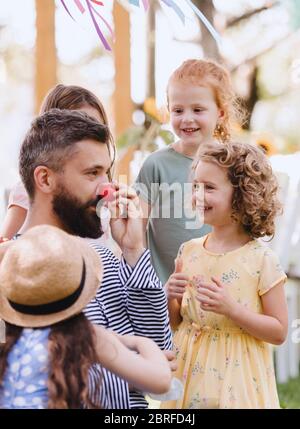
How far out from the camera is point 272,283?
6.44 ft

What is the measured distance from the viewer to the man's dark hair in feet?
5.86

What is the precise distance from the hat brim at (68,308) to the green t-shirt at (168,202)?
82cm

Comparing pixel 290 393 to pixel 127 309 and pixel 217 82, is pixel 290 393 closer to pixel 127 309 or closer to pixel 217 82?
pixel 217 82

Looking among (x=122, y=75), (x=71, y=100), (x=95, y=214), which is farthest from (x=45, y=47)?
(x=95, y=214)

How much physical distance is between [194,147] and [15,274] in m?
0.99

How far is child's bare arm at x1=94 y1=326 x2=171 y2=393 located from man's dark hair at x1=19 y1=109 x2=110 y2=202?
39cm

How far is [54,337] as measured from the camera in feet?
5.02

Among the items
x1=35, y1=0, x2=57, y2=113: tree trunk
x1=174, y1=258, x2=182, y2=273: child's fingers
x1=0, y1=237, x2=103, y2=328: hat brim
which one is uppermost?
x1=35, y1=0, x2=57, y2=113: tree trunk

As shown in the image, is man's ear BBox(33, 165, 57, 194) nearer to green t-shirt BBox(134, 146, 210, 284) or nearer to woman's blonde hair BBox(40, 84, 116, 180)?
woman's blonde hair BBox(40, 84, 116, 180)

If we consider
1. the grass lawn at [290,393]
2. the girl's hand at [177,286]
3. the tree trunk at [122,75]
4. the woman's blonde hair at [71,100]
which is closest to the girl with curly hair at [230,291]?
the girl's hand at [177,286]

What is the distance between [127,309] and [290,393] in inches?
74.0

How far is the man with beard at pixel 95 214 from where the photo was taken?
1.72m

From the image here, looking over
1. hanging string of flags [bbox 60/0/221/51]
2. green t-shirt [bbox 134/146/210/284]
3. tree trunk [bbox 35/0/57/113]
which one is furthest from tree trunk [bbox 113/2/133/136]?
green t-shirt [bbox 134/146/210/284]

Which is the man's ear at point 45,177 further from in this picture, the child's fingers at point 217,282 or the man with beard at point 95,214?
the child's fingers at point 217,282
